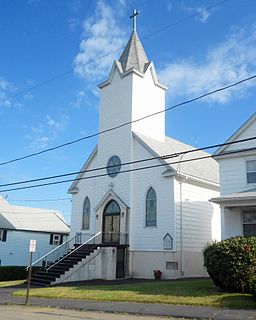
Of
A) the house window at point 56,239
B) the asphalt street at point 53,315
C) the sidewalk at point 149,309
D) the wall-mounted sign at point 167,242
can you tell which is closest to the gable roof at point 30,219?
the house window at point 56,239

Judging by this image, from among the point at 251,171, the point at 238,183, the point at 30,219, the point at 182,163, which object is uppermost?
the point at 182,163

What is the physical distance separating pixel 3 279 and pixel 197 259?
580 inches

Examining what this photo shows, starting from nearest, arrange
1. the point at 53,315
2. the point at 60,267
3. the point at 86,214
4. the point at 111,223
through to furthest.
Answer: the point at 53,315 → the point at 60,267 → the point at 111,223 → the point at 86,214

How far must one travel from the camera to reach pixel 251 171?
71.3 feet

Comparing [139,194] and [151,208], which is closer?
[151,208]

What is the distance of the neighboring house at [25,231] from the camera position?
40500mm

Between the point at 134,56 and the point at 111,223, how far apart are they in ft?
44.4

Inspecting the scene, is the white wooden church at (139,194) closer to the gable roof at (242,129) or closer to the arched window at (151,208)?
the arched window at (151,208)

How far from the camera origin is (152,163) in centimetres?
2748

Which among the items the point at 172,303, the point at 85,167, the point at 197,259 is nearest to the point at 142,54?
the point at 85,167

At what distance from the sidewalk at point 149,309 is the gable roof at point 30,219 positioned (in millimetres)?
25278

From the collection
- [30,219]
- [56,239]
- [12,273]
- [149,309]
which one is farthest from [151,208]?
[30,219]

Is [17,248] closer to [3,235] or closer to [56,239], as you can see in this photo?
[3,235]

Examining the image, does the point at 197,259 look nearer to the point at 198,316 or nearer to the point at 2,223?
the point at 198,316
